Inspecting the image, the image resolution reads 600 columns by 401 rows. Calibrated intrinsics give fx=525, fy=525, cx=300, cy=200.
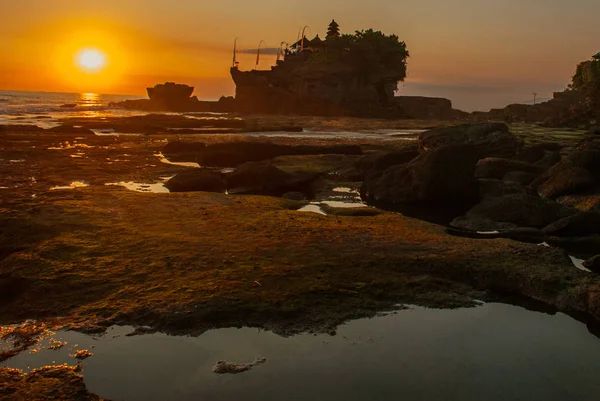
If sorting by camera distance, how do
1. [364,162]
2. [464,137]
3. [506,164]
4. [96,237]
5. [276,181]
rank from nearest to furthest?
[96,237] < [276,181] < [506,164] < [364,162] < [464,137]

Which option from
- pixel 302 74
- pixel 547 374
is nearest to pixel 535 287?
pixel 547 374

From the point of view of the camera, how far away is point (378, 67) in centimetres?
10812

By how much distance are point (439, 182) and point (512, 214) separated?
338 cm

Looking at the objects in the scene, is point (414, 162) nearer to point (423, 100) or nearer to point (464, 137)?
point (464, 137)

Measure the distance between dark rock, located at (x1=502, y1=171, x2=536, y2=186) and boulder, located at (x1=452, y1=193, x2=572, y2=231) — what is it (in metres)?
5.71

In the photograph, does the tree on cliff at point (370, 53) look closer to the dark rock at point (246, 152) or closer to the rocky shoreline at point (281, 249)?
the dark rock at point (246, 152)

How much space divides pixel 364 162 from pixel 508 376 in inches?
727

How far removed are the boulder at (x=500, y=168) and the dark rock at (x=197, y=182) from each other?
10.2 metres

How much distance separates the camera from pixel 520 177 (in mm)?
20156

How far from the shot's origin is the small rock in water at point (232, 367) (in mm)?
5977

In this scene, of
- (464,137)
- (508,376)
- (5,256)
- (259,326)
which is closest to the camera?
(508,376)

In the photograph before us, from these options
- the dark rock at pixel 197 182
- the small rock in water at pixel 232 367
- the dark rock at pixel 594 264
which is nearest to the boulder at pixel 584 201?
the dark rock at pixel 594 264

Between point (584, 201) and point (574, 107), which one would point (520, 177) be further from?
point (574, 107)

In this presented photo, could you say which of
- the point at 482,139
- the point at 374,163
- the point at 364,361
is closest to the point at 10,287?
the point at 364,361
